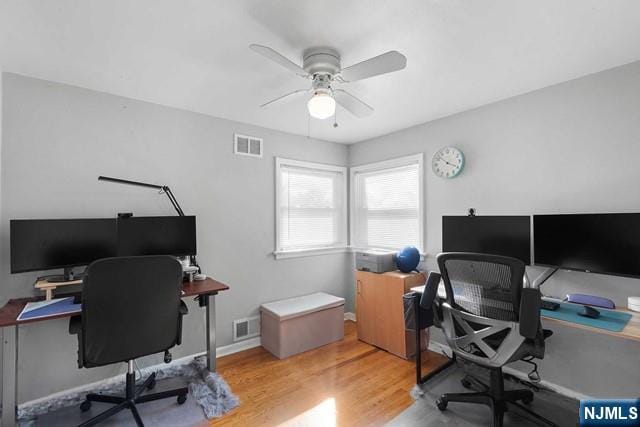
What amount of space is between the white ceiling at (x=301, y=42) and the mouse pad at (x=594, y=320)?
165cm

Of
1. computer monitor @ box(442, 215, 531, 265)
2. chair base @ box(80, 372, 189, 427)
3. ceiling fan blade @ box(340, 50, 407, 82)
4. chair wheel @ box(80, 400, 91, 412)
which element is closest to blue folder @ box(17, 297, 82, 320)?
chair base @ box(80, 372, 189, 427)

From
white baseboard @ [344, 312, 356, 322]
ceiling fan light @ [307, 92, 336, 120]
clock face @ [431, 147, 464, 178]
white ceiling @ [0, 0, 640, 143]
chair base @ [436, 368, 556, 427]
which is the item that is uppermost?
white ceiling @ [0, 0, 640, 143]

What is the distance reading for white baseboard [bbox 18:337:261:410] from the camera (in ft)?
6.97

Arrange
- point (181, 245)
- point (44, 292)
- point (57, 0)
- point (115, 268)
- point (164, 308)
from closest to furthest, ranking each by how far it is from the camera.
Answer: point (57, 0) → point (115, 268) → point (164, 308) → point (44, 292) → point (181, 245)

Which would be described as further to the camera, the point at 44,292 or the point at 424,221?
the point at 424,221

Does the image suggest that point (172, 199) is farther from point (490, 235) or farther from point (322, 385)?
point (490, 235)

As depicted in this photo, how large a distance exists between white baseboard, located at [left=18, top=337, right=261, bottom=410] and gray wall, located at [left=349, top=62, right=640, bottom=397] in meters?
2.59

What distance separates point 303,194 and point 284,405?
2232 mm

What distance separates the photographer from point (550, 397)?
7.11ft

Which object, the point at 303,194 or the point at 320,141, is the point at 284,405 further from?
the point at 320,141

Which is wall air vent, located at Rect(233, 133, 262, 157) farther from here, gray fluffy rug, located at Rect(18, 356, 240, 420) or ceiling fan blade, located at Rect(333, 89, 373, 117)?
gray fluffy rug, located at Rect(18, 356, 240, 420)

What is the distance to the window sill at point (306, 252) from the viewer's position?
11.1ft

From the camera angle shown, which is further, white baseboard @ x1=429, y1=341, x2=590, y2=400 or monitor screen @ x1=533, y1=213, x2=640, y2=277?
white baseboard @ x1=429, y1=341, x2=590, y2=400

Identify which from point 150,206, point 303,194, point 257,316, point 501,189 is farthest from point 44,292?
point 501,189
